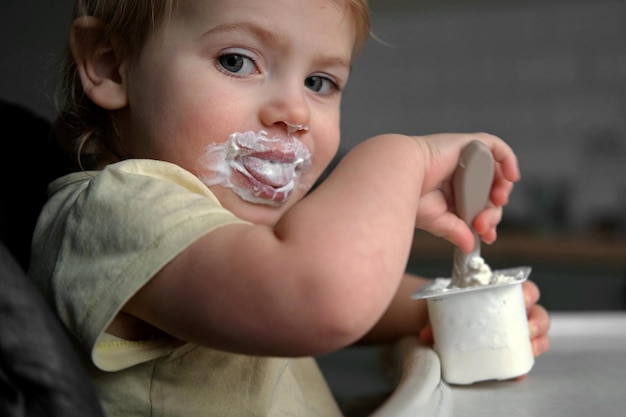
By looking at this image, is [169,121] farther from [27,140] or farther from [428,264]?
[428,264]

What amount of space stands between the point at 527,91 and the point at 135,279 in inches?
123

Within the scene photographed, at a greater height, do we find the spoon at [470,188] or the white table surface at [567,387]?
the spoon at [470,188]

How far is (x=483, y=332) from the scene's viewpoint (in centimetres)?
68

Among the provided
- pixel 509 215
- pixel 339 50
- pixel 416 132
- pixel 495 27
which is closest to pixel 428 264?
pixel 509 215

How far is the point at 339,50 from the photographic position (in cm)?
73

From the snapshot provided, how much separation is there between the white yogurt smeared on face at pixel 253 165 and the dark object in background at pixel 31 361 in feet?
0.89

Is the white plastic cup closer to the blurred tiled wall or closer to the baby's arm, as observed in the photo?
the baby's arm

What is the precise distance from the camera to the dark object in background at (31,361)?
15.5 inches

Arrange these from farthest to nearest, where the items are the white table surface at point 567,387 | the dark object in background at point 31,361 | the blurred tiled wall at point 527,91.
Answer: the blurred tiled wall at point 527,91, the white table surface at point 567,387, the dark object in background at point 31,361

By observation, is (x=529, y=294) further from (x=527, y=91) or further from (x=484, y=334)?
(x=527, y=91)

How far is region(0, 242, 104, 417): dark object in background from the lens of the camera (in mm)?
394

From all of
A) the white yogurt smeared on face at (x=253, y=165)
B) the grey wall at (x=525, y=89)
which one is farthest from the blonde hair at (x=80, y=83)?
the grey wall at (x=525, y=89)

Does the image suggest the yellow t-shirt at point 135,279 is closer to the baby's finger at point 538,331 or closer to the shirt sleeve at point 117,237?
the shirt sleeve at point 117,237

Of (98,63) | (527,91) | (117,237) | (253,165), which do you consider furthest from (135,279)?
(527,91)
